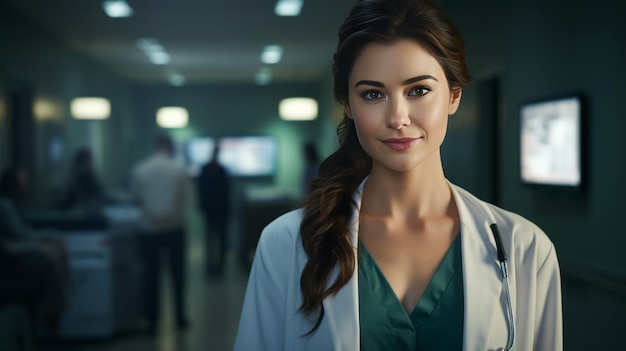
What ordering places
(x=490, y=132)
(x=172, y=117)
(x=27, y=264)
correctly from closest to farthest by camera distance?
(x=27, y=264) < (x=490, y=132) < (x=172, y=117)

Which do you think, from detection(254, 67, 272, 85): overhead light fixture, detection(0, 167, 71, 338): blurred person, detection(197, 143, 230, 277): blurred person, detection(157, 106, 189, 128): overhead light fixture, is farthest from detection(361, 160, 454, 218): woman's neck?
detection(157, 106, 189, 128): overhead light fixture

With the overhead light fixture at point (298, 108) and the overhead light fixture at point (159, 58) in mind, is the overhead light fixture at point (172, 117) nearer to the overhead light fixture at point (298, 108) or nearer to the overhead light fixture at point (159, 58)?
the overhead light fixture at point (159, 58)

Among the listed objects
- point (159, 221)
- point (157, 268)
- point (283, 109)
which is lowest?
point (157, 268)

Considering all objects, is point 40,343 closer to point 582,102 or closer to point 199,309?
point 199,309

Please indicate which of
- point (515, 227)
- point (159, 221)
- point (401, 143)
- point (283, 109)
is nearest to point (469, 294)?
point (515, 227)

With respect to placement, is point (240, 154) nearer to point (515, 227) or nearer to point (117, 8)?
point (117, 8)

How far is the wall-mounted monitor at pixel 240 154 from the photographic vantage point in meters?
11.1

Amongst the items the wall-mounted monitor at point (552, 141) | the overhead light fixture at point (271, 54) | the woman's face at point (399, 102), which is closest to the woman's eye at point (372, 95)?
the woman's face at point (399, 102)

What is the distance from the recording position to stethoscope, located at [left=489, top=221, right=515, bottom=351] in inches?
38.3

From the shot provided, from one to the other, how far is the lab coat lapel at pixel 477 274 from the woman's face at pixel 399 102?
0.13 meters

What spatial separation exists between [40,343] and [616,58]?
12.2 ft

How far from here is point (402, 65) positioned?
3.15 feet

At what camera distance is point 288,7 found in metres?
5.21

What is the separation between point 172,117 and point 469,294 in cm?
997
